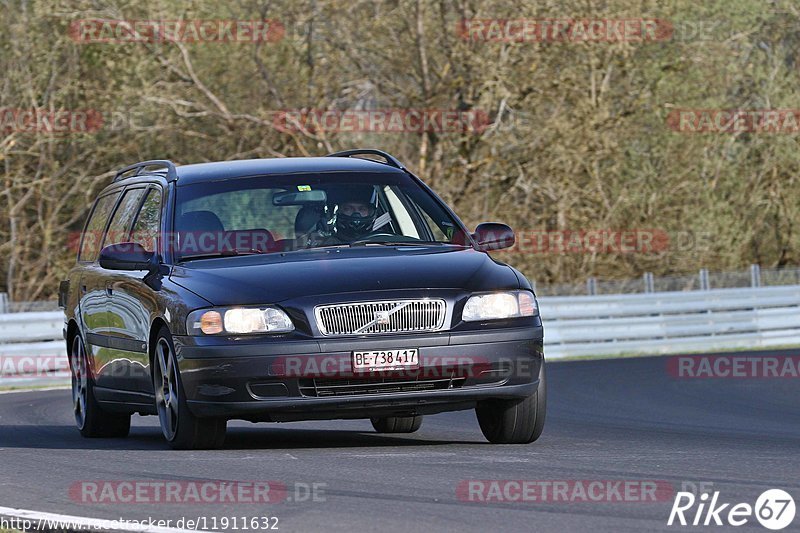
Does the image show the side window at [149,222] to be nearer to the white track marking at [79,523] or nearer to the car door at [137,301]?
the car door at [137,301]

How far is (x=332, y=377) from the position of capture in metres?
8.12

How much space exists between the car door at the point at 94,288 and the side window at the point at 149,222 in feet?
1.39

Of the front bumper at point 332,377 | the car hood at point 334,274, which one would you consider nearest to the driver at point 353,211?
the car hood at point 334,274

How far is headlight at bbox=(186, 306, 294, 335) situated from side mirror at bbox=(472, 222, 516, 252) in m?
1.78

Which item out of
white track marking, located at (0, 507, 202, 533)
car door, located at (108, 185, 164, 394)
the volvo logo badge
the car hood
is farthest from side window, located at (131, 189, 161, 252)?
white track marking, located at (0, 507, 202, 533)

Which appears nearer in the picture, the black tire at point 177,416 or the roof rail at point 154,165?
the black tire at point 177,416

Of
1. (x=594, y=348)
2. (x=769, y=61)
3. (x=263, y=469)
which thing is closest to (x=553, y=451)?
(x=263, y=469)

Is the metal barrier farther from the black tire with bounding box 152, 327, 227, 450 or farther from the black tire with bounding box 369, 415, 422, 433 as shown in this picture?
the black tire with bounding box 152, 327, 227, 450

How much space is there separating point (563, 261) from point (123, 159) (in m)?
9.54

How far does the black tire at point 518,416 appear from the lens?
8727 mm

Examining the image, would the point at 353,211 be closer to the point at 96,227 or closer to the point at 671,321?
the point at 96,227

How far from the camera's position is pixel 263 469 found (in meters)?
7.59

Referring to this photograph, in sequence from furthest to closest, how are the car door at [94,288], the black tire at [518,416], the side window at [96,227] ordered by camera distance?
the side window at [96,227]
the car door at [94,288]
the black tire at [518,416]

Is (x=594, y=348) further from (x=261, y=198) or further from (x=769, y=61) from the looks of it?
(x=769, y=61)
